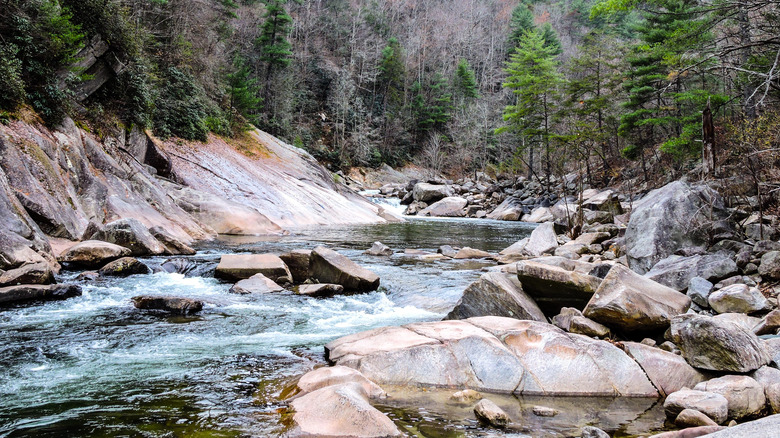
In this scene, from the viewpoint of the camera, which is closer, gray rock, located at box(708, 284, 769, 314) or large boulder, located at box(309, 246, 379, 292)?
gray rock, located at box(708, 284, 769, 314)

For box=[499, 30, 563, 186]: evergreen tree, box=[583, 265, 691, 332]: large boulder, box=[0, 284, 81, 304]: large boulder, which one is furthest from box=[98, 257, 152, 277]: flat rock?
box=[499, 30, 563, 186]: evergreen tree

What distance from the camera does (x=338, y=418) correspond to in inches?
142

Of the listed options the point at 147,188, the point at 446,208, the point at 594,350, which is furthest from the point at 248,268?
the point at 446,208

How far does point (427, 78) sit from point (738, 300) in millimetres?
59893

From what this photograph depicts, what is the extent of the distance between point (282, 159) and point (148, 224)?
1457cm

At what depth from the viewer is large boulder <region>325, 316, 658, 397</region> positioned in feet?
15.4

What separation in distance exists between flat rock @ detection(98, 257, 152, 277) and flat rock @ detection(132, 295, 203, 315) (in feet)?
7.60

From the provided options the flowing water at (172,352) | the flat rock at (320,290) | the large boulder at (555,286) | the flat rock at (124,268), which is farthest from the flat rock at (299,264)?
the large boulder at (555,286)

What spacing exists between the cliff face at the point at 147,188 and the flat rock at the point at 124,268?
978 mm

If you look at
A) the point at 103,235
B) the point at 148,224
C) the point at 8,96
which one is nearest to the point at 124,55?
the point at 8,96

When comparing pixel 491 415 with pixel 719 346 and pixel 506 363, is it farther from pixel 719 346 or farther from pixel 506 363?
pixel 719 346

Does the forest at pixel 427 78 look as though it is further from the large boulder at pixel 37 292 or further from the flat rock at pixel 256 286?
the flat rock at pixel 256 286

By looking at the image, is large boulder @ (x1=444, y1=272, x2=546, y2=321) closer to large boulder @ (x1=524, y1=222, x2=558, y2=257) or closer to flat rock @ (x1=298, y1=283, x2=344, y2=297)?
flat rock @ (x1=298, y1=283, x2=344, y2=297)

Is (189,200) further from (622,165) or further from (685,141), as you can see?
(622,165)
